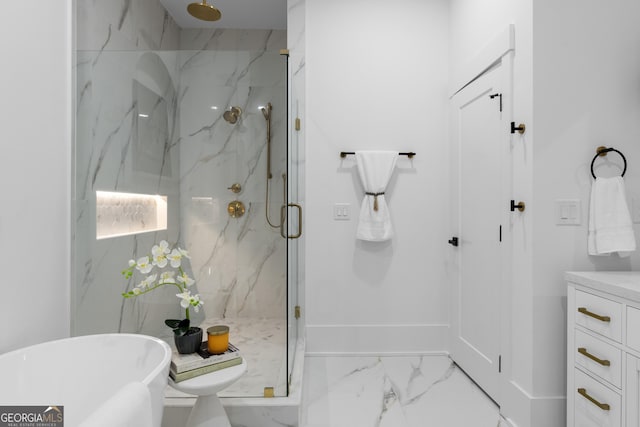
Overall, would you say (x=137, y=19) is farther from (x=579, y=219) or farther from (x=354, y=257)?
(x=579, y=219)

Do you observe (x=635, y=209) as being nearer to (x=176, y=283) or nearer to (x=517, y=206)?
(x=517, y=206)

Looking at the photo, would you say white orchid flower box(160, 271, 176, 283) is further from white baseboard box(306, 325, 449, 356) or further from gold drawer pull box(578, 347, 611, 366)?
gold drawer pull box(578, 347, 611, 366)

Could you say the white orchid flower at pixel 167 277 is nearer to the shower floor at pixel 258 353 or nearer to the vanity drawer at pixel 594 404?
the shower floor at pixel 258 353

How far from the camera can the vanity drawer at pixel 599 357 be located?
1397mm

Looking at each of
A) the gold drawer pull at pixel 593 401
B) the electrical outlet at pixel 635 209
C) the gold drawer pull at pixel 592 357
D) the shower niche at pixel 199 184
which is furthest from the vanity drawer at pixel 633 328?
the shower niche at pixel 199 184

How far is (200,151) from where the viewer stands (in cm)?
193

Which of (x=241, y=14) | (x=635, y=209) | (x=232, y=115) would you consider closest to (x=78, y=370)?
→ (x=232, y=115)

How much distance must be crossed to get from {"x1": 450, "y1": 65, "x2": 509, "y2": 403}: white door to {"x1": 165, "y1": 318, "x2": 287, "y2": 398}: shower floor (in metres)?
1.23

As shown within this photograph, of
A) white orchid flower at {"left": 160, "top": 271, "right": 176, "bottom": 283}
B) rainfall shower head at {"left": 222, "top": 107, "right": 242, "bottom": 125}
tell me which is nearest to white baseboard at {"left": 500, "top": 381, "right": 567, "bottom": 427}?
white orchid flower at {"left": 160, "top": 271, "right": 176, "bottom": 283}

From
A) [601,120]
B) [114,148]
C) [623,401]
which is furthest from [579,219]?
[114,148]

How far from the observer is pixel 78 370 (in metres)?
1.22

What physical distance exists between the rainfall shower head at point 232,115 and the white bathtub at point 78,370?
45.4 inches

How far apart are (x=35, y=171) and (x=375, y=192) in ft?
6.59

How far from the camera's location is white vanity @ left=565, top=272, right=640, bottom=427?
4.38 feet
